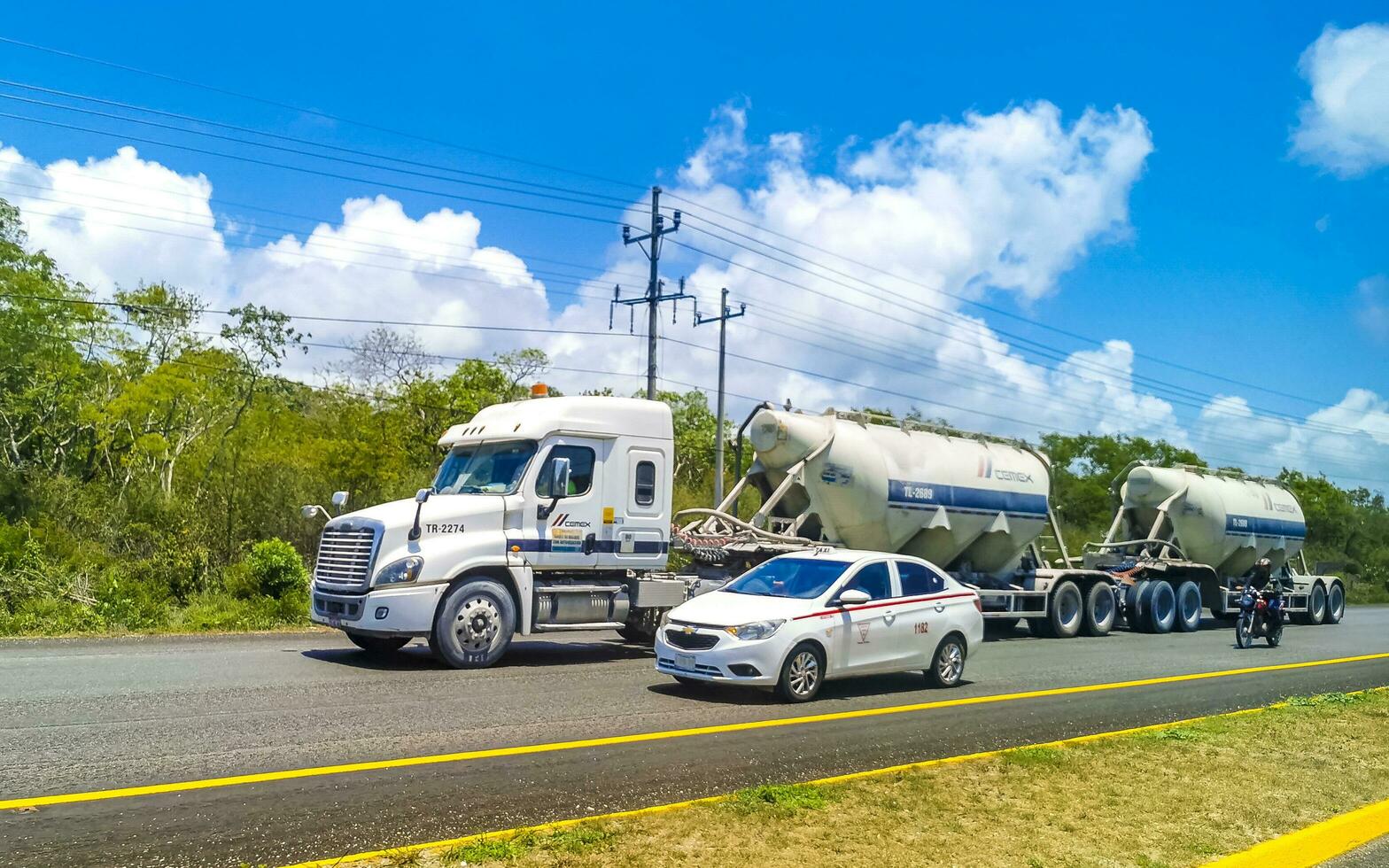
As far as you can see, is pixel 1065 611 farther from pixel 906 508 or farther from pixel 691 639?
pixel 691 639

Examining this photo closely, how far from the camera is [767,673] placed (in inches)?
437

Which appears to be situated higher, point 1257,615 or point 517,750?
point 1257,615

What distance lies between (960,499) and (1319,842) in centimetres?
1423

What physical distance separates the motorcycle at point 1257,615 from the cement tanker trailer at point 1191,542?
3953 mm

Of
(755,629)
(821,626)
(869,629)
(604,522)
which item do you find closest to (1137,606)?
(869,629)

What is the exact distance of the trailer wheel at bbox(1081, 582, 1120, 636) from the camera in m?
23.7

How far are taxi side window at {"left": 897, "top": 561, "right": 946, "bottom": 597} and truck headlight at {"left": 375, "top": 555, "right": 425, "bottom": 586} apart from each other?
5.59 m

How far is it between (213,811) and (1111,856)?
508 centimetres

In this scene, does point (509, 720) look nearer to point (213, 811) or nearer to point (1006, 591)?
point (213, 811)

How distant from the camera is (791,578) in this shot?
491 inches

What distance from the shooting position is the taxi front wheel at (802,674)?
11.3m

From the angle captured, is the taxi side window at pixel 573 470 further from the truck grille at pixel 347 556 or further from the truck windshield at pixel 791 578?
the truck windshield at pixel 791 578

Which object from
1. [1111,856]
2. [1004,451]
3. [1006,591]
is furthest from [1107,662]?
[1111,856]

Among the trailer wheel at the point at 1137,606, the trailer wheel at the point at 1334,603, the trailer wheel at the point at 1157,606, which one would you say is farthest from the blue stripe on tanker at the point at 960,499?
the trailer wheel at the point at 1334,603
